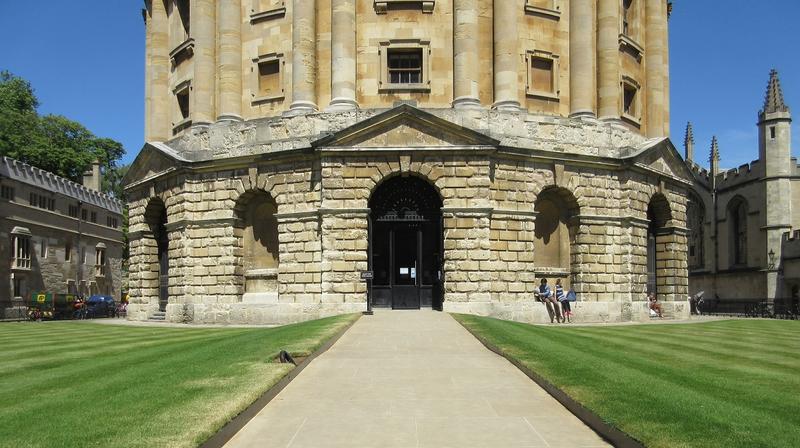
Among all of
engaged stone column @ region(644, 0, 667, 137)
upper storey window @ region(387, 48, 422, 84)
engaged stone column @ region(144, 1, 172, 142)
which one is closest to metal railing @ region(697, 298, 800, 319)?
engaged stone column @ region(644, 0, 667, 137)

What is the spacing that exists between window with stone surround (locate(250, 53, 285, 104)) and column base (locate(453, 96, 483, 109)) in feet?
30.0

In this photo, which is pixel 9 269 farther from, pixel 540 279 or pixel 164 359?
pixel 164 359

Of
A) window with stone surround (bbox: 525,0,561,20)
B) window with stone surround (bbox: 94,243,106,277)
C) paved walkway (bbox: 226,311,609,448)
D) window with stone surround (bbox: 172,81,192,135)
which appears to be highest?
window with stone surround (bbox: 525,0,561,20)

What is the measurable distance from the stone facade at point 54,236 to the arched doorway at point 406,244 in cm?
3638

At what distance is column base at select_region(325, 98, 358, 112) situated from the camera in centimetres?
3303

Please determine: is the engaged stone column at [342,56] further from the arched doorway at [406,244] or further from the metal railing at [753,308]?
the metal railing at [753,308]

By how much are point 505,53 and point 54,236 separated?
159 ft

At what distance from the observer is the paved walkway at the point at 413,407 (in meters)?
8.59

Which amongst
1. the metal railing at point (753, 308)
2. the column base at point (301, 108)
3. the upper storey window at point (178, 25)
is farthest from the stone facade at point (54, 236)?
the metal railing at point (753, 308)

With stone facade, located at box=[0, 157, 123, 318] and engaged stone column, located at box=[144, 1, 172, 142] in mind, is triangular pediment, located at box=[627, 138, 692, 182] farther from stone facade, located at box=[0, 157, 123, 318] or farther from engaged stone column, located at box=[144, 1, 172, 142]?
stone facade, located at box=[0, 157, 123, 318]

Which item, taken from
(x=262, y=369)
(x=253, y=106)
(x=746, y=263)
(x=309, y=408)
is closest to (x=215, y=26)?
(x=253, y=106)

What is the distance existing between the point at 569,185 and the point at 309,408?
25860mm

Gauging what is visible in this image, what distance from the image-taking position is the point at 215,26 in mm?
38094

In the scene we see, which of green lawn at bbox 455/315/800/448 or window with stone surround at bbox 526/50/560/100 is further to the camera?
window with stone surround at bbox 526/50/560/100
